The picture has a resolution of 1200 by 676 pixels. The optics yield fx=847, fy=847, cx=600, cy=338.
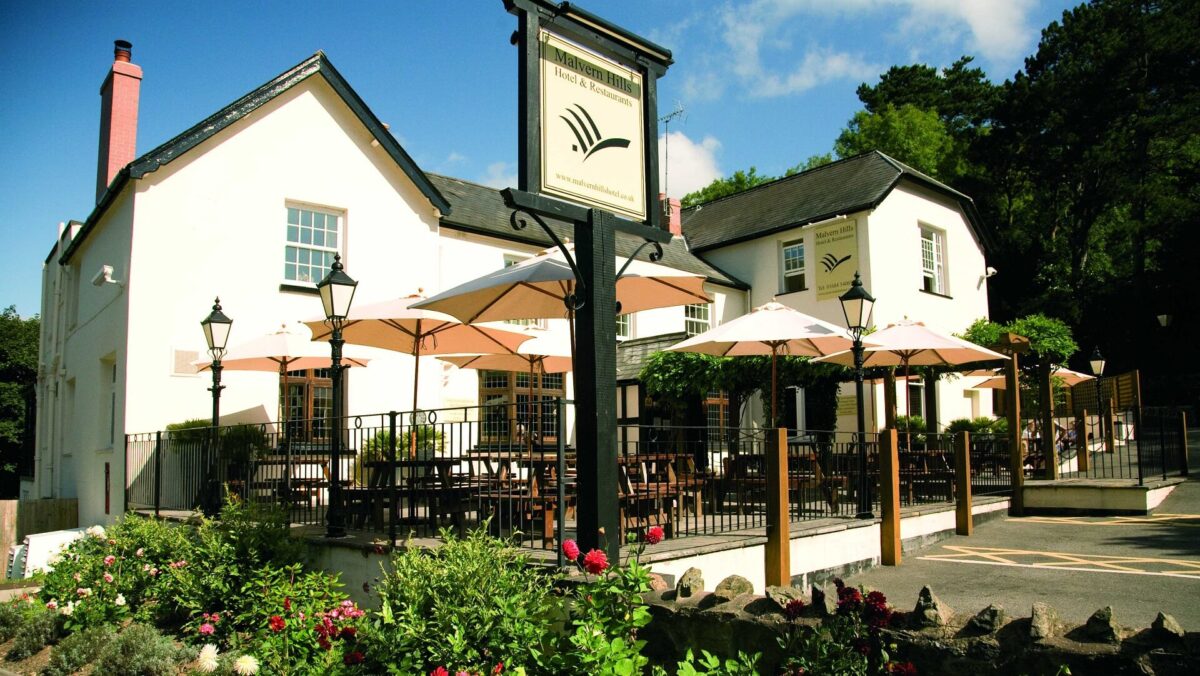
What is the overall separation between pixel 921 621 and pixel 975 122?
153 feet

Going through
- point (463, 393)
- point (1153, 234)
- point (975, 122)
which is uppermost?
point (975, 122)

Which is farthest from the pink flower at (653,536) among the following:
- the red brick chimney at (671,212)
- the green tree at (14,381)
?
the green tree at (14,381)

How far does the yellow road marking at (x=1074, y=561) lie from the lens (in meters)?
8.12

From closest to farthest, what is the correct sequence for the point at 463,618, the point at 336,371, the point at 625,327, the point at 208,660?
the point at 463,618 < the point at 208,660 < the point at 336,371 < the point at 625,327

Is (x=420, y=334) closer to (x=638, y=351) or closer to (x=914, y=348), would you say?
(x=914, y=348)

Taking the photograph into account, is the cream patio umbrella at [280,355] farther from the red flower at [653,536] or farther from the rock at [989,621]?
the rock at [989,621]

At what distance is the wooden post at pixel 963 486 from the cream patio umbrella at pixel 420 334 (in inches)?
246

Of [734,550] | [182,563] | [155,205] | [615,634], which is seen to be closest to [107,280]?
[155,205]

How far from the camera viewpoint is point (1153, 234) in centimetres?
3716

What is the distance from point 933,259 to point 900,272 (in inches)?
111

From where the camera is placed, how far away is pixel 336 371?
28.8 feet

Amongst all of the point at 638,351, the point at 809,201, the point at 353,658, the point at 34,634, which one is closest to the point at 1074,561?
the point at 353,658

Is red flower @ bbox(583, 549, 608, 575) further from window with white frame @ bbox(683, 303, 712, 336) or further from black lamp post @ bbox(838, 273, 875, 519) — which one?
window with white frame @ bbox(683, 303, 712, 336)

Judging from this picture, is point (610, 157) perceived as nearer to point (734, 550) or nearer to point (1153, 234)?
point (734, 550)
